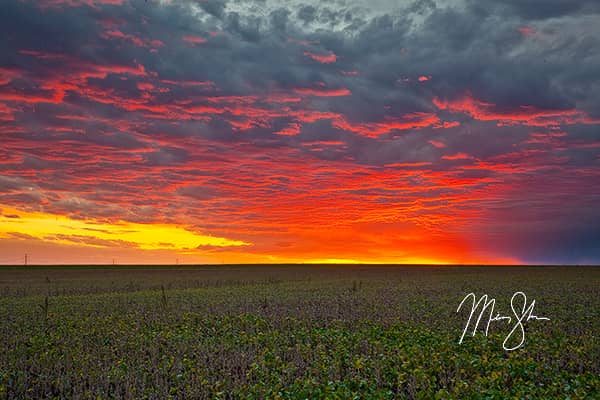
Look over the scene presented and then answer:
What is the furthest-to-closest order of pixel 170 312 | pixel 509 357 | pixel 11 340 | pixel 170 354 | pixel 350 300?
1. pixel 350 300
2. pixel 170 312
3. pixel 11 340
4. pixel 170 354
5. pixel 509 357

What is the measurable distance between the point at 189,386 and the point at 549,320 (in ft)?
58.7

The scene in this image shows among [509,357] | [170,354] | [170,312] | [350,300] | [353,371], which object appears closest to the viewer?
[353,371]

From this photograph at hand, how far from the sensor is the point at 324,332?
803 inches

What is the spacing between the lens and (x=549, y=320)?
76.4 feet

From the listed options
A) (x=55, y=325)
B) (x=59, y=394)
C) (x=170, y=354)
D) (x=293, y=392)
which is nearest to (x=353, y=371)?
(x=293, y=392)

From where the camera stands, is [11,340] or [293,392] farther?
[11,340]

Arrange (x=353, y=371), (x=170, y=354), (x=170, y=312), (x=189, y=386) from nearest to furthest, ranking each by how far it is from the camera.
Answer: (x=189, y=386), (x=353, y=371), (x=170, y=354), (x=170, y=312)

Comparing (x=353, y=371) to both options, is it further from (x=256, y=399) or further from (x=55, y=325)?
(x=55, y=325)

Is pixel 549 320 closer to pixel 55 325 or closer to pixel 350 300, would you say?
pixel 350 300

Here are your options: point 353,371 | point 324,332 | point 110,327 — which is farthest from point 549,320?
point 110,327

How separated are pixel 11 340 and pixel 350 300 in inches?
746
